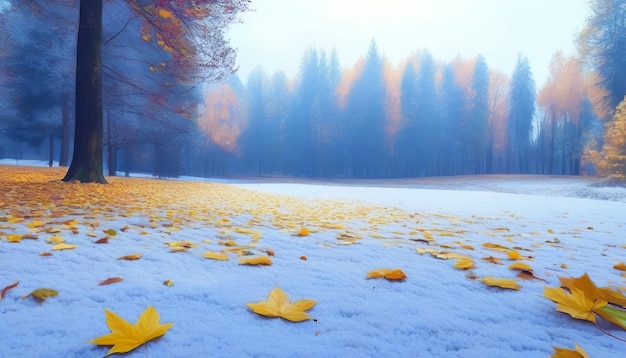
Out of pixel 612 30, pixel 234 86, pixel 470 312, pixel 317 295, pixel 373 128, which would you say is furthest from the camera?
pixel 234 86

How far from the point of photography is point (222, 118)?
3036 centimetres

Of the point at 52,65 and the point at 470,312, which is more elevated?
the point at 52,65

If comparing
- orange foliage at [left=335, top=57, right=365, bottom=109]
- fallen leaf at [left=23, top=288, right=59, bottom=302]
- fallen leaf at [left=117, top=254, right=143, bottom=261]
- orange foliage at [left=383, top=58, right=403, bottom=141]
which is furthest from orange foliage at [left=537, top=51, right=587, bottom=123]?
fallen leaf at [left=23, top=288, right=59, bottom=302]

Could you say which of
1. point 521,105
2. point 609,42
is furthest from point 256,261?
point 521,105

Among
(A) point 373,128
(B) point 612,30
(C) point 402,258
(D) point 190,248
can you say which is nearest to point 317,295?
(C) point 402,258

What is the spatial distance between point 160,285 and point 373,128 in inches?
1154

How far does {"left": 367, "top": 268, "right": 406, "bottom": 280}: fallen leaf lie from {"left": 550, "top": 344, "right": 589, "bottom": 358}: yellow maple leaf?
665 mm

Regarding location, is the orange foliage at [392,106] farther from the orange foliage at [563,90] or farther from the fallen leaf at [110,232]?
the fallen leaf at [110,232]

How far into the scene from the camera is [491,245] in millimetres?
2389

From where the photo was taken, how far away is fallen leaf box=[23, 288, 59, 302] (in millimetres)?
1238

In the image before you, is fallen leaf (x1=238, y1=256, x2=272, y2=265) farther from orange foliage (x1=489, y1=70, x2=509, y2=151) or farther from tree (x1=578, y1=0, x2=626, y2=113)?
orange foliage (x1=489, y1=70, x2=509, y2=151)

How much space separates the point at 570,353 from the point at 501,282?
1.84ft

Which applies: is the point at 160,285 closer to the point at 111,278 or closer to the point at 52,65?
the point at 111,278

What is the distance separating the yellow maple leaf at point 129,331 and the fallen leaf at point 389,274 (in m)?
0.90
